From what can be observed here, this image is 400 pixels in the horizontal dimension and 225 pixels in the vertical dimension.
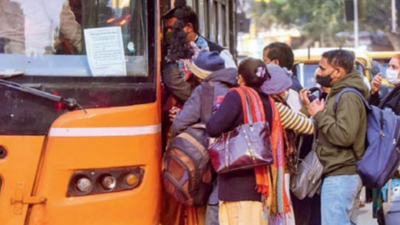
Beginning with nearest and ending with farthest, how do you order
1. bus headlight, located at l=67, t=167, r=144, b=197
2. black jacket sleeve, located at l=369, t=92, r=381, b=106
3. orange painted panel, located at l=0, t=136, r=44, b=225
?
orange painted panel, located at l=0, t=136, r=44, b=225, bus headlight, located at l=67, t=167, r=144, b=197, black jacket sleeve, located at l=369, t=92, r=381, b=106

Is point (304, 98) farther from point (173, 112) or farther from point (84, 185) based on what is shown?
point (84, 185)

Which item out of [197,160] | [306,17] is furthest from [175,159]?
[306,17]

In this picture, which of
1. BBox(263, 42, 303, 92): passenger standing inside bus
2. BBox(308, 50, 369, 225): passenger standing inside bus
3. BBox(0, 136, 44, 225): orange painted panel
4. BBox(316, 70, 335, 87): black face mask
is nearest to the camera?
BBox(0, 136, 44, 225): orange painted panel

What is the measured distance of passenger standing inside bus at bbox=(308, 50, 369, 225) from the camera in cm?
584

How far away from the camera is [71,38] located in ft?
17.6

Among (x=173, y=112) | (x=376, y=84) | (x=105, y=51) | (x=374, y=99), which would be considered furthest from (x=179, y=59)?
(x=374, y=99)

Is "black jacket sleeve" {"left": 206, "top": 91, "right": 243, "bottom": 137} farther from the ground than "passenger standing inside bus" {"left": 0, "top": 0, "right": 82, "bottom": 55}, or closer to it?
closer to it

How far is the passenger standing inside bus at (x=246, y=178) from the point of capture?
5.39m

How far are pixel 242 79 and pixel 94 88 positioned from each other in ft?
3.17

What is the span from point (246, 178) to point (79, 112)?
1095 mm

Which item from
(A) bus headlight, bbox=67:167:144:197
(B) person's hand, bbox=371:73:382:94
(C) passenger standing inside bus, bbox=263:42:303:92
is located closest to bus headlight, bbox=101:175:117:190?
(A) bus headlight, bbox=67:167:144:197

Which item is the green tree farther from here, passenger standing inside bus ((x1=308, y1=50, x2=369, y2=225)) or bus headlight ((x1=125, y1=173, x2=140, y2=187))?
bus headlight ((x1=125, y1=173, x2=140, y2=187))

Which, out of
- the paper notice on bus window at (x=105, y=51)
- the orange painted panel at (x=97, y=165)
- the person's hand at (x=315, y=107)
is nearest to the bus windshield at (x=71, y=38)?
the paper notice on bus window at (x=105, y=51)

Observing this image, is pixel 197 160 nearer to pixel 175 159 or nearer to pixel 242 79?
pixel 175 159
